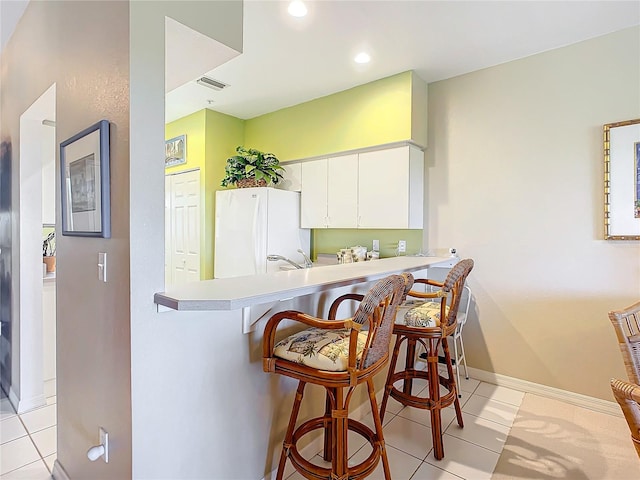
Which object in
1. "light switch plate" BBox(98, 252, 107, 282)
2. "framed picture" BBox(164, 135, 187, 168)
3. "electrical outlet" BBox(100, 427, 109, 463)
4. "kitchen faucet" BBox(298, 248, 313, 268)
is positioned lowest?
"electrical outlet" BBox(100, 427, 109, 463)

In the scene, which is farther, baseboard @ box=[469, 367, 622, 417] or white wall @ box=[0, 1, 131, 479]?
baseboard @ box=[469, 367, 622, 417]

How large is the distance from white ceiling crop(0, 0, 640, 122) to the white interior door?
57.8 inches

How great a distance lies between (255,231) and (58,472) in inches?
87.6

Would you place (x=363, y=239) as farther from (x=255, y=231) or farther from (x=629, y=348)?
(x=629, y=348)

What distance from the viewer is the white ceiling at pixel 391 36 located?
2.08 meters

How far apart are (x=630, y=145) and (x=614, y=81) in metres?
0.47

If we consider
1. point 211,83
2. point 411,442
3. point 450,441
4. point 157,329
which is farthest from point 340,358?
point 211,83

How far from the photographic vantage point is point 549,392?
8.63 feet

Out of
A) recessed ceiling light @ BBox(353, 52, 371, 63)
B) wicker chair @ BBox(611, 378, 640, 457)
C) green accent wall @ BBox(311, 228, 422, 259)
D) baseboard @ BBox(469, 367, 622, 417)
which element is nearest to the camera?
wicker chair @ BBox(611, 378, 640, 457)

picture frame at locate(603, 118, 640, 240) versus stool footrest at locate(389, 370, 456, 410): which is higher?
picture frame at locate(603, 118, 640, 240)

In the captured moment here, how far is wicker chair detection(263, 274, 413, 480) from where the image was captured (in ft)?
4.32

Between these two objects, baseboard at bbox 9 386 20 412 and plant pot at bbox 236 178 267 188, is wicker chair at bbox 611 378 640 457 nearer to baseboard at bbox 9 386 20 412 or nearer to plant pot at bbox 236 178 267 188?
plant pot at bbox 236 178 267 188

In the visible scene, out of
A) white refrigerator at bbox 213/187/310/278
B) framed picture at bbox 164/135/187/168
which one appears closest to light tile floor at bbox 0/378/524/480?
white refrigerator at bbox 213/187/310/278

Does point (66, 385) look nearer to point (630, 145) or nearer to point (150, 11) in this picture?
point (150, 11)
